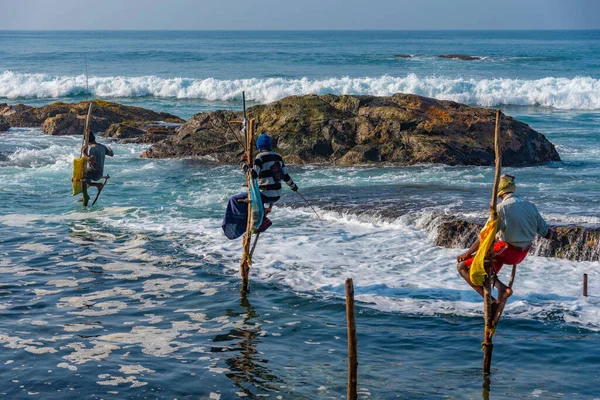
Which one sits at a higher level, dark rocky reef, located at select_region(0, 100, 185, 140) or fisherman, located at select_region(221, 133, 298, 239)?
dark rocky reef, located at select_region(0, 100, 185, 140)

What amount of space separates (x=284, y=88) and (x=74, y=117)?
67.7 ft

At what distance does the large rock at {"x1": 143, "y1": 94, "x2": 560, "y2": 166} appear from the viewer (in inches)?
794

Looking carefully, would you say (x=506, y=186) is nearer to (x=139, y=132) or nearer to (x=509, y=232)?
(x=509, y=232)

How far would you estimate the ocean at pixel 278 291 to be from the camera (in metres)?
8.17

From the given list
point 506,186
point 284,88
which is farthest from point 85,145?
point 284,88

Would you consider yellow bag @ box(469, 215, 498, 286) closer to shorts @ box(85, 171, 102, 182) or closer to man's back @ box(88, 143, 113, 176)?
man's back @ box(88, 143, 113, 176)

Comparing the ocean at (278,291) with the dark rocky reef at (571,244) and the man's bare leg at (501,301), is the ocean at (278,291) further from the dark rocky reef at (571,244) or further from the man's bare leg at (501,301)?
the man's bare leg at (501,301)

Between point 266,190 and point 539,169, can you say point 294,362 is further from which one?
point 539,169

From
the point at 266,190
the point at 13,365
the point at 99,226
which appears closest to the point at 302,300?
the point at 266,190

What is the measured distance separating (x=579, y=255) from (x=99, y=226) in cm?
875

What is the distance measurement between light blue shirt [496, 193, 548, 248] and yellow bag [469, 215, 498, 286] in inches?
6.0

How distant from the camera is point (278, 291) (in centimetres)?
1115

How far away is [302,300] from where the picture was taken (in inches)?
422

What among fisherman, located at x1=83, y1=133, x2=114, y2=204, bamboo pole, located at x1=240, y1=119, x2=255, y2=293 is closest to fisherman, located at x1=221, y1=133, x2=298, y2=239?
bamboo pole, located at x1=240, y1=119, x2=255, y2=293
